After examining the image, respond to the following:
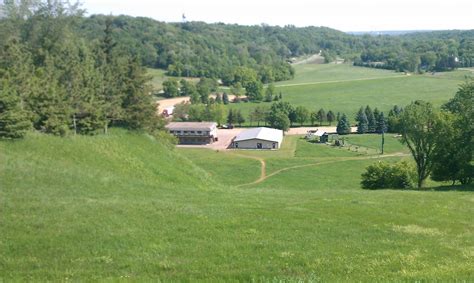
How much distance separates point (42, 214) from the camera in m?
16.8

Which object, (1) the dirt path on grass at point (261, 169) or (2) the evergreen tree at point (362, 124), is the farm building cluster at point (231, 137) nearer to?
(1) the dirt path on grass at point (261, 169)

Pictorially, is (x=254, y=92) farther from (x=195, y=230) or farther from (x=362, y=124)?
(x=195, y=230)

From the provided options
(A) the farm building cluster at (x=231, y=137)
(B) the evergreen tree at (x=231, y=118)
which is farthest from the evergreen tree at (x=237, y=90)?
(A) the farm building cluster at (x=231, y=137)

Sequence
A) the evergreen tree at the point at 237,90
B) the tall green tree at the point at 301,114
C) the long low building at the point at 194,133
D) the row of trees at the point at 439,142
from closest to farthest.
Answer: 1. the row of trees at the point at 439,142
2. the long low building at the point at 194,133
3. the tall green tree at the point at 301,114
4. the evergreen tree at the point at 237,90

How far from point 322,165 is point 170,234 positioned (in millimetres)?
49895

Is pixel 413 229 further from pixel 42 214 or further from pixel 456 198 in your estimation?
pixel 42 214

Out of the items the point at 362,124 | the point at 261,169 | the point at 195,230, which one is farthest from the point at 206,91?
the point at 195,230

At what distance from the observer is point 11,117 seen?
26469 millimetres

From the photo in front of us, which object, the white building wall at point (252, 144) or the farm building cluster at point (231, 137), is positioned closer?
the white building wall at point (252, 144)

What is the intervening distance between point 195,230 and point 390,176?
1081 inches

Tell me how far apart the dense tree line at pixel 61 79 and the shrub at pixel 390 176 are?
735 inches

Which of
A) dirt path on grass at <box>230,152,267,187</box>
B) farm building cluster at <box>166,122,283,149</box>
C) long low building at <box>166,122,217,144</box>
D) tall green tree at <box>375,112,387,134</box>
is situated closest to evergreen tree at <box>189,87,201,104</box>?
farm building cluster at <box>166,122,283,149</box>

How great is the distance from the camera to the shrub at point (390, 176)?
39375 millimetres


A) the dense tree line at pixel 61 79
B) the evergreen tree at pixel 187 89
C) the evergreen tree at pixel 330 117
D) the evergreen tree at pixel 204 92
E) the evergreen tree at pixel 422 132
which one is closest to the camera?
the dense tree line at pixel 61 79
